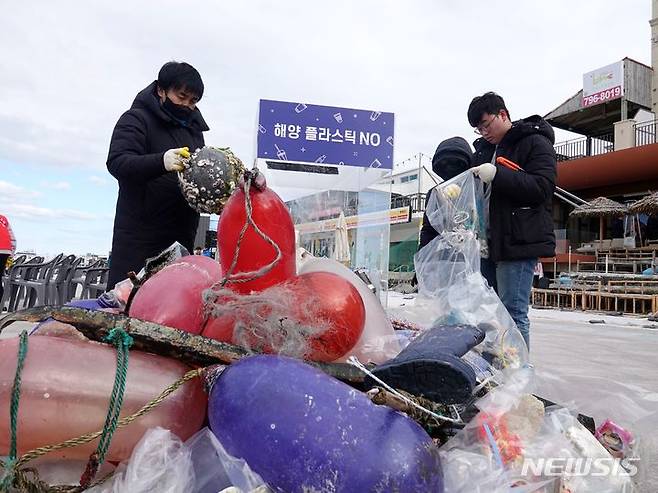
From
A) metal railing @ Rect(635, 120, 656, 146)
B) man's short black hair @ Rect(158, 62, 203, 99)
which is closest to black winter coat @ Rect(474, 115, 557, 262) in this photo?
man's short black hair @ Rect(158, 62, 203, 99)

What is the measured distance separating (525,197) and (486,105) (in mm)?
476

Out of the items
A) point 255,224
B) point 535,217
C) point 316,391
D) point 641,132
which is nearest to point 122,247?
point 255,224

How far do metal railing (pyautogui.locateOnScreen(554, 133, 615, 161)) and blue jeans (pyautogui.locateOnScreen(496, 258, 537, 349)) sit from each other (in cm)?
1748

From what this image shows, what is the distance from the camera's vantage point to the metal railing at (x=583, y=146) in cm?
1814

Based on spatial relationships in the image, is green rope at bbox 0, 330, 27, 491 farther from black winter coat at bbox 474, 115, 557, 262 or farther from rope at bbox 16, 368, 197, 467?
black winter coat at bbox 474, 115, 557, 262

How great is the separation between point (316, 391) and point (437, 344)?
0.34 m

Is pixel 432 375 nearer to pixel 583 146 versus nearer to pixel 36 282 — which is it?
pixel 36 282

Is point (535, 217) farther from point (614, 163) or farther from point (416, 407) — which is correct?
point (614, 163)

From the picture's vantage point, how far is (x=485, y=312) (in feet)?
6.18

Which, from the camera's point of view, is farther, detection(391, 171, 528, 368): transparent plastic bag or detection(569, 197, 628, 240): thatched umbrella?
detection(569, 197, 628, 240): thatched umbrella

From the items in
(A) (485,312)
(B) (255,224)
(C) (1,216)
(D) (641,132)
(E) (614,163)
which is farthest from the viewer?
(D) (641,132)

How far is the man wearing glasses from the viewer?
225cm

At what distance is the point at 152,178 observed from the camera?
1770mm

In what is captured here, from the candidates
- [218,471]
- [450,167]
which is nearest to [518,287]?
[450,167]
